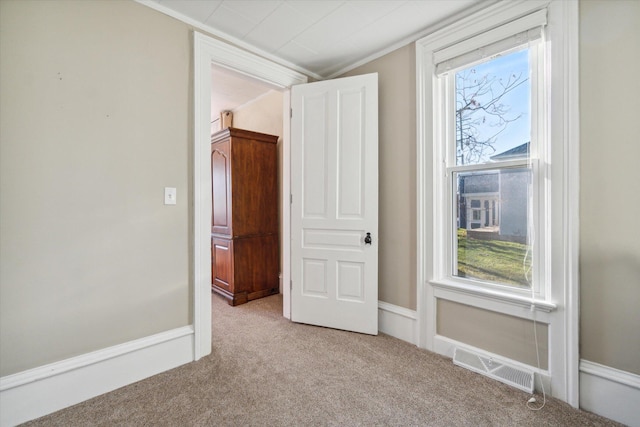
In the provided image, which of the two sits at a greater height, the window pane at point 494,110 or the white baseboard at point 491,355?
the window pane at point 494,110

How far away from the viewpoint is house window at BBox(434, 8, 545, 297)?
1.82m

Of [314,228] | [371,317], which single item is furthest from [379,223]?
[371,317]

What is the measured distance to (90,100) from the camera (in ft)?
5.68

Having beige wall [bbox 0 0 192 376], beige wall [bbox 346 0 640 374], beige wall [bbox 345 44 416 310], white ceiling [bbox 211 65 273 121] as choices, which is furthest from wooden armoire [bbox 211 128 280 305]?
beige wall [bbox 346 0 640 374]

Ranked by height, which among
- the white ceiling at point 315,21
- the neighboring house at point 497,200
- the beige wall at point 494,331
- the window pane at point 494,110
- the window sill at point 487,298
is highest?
the white ceiling at point 315,21

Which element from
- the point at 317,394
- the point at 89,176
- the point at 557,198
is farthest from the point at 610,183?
the point at 89,176

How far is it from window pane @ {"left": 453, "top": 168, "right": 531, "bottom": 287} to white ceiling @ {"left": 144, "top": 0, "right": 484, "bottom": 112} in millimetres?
1180

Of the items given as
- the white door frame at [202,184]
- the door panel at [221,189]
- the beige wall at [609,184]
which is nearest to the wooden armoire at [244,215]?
the door panel at [221,189]

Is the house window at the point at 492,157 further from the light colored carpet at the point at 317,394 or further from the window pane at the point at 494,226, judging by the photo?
the light colored carpet at the point at 317,394

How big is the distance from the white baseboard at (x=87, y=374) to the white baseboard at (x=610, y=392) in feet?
8.07

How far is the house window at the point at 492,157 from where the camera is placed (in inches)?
71.8

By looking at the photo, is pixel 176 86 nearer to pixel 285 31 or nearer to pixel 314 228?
pixel 285 31

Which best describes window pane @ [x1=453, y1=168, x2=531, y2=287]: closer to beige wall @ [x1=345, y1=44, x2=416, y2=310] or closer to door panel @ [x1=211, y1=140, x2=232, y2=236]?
beige wall @ [x1=345, y1=44, x2=416, y2=310]

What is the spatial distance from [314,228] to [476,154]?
4.75ft
